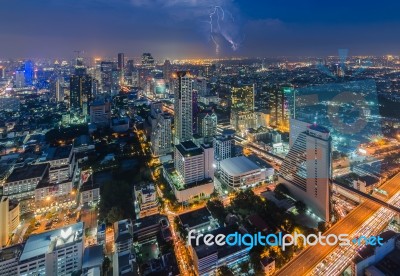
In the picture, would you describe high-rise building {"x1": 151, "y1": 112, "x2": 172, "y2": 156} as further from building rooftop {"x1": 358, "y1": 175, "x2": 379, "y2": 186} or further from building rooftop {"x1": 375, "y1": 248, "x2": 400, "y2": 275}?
building rooftop {"x1": 375, "y1": 248, "x2": 400, "y2": 275}

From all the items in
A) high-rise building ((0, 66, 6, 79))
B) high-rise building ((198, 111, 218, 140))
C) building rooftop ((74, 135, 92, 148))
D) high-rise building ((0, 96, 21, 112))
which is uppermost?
high-rise building ((0, 66, 6, 79))

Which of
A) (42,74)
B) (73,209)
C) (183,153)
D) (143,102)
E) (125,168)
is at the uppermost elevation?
(42,74)

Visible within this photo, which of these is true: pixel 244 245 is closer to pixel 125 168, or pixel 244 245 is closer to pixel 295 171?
pixel 295 171

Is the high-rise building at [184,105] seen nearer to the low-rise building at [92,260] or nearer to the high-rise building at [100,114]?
the high-rise building at [100,114]

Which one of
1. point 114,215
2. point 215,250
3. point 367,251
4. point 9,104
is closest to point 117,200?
point 114,215

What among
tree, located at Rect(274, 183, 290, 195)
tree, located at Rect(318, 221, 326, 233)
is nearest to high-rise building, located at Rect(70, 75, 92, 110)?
tree, located at Rect(274, 183, 290, 195)

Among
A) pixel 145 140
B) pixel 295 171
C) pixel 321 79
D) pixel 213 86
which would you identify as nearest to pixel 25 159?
pixel 145 140

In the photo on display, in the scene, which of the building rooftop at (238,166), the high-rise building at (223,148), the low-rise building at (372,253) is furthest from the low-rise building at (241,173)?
the low-rise building at (372,253)
